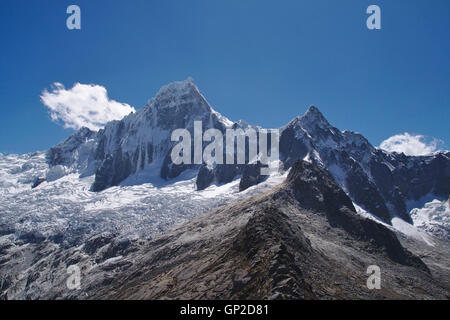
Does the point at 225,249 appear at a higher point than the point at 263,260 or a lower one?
lower

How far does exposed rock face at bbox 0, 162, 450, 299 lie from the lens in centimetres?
3234

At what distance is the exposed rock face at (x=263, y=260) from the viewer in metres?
32.3

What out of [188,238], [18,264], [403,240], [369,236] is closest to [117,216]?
[18,264]

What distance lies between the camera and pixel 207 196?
185 meters

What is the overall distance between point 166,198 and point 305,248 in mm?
152217

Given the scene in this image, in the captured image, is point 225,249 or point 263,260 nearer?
point 263,260

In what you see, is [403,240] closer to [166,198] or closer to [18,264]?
[166,198]

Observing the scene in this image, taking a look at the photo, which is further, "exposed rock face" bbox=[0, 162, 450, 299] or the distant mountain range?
the distant mountain range

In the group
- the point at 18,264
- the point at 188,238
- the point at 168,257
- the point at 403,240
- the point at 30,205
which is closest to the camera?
the point at 168,257

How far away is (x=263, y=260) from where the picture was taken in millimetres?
32781

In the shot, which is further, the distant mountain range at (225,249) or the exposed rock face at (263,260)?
the distant mountain range at (225,249)

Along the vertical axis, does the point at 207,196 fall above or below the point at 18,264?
above
